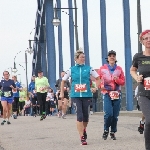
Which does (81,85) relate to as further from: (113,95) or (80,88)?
(113,95)

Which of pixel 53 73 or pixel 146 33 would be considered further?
pixel 53 73

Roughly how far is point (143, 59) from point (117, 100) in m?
3.40

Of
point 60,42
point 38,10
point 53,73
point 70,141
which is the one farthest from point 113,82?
point 38,10

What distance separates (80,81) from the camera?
371 inches

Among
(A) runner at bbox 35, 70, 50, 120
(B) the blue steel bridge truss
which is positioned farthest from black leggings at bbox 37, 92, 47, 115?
(B) the blue steel bridge truss

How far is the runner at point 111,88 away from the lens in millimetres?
9766

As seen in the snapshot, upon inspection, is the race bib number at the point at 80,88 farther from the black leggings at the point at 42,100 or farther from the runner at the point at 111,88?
the black leggings at the point at 42,100

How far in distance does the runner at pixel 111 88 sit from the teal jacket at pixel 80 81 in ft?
1.42

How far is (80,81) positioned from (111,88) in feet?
2.13

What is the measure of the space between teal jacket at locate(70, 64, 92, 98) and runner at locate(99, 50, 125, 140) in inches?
17.1

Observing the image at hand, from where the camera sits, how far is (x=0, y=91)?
54.9 ft

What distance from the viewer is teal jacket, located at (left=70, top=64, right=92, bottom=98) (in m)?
9.38

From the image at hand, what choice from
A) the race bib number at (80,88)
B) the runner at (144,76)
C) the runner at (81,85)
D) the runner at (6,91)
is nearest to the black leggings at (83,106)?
the runner at (81,85)

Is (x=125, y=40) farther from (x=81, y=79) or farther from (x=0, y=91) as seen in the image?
(x=81, y=79)
